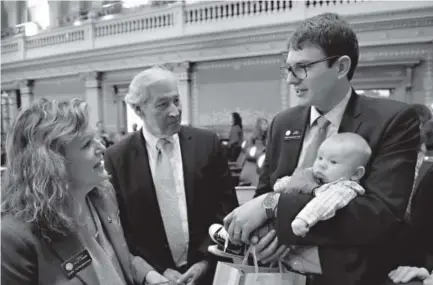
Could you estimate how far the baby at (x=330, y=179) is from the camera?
4.02ft

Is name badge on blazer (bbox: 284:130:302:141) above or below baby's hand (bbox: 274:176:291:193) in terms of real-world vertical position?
above

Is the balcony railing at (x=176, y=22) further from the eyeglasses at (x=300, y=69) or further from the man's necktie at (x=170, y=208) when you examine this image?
the eyeglasses at (x=300, y=69)

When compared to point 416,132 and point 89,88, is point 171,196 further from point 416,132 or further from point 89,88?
point 89,88

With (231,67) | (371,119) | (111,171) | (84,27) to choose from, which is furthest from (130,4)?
(371,119)

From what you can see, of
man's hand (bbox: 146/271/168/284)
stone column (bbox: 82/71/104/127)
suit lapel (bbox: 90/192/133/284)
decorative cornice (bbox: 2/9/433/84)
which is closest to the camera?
suit lapel (bbox: 90/192/133/284)

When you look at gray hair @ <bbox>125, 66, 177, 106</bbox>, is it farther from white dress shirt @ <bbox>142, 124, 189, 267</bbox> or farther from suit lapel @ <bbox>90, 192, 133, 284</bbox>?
suit lapel @ <bbox>90, 192, 133, 284</bbox>

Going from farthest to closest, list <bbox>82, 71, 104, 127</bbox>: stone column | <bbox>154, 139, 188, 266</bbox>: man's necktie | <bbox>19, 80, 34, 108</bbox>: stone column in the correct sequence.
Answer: <bbox>19, 80, 34, 108</bbox>: stone column → <bbox>82, 71, 104, 127</bbox>: stone column → <bbox>154, 139, 188, 266</bbox>: man's necktie

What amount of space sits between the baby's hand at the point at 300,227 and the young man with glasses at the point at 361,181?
0.04 metres

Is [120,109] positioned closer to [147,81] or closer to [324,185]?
[147,81]

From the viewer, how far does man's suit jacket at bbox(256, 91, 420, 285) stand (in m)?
1.24

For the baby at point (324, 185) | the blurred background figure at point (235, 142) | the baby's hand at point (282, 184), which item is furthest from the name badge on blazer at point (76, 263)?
the blurred background figure at point (235, 142)

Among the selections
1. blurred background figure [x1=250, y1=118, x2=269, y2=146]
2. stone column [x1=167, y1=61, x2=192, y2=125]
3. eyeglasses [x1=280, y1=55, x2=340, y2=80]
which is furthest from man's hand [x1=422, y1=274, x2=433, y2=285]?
stone column [x1=167, y1=61, x2=192, y2=125]

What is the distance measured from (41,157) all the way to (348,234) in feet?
3.13

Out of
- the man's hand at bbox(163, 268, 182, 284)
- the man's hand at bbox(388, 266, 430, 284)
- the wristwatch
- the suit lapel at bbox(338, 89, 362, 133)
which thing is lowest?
the man's hand at bbox(163, 268, 182, 284)
